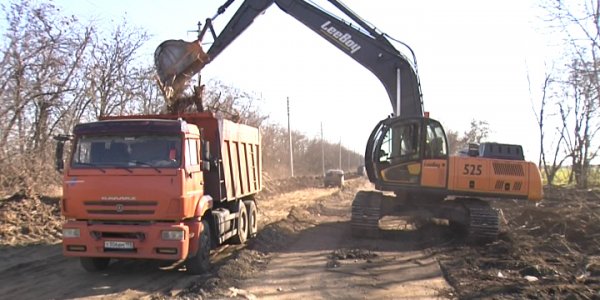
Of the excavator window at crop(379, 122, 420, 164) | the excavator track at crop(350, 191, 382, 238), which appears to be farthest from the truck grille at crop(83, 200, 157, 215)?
the excavator window at crop(379, 122, 420, 164)

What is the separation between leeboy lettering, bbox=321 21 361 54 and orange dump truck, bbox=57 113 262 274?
7.07 metres

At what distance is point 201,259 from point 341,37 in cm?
875

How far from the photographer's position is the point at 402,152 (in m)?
15.0

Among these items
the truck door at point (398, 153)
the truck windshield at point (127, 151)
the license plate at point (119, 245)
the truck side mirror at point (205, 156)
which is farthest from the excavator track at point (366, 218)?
the license plate at point (119, 245)

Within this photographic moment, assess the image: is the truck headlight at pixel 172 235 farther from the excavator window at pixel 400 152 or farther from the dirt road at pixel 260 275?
the excavator window at pixel 400 152

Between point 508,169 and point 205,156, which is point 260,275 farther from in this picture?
point 508,169

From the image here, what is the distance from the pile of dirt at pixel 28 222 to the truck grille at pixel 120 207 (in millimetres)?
5172

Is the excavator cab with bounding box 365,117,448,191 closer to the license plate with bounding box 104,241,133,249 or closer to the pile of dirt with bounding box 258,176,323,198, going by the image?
the license plate with bounding box 104,241,133,249

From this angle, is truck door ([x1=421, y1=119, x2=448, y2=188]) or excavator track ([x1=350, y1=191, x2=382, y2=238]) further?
excavator track ([x1=350, y1=191, x2=382, y2=238])

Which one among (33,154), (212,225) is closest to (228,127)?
(212,225)

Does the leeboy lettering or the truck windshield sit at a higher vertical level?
the leeboy lettering

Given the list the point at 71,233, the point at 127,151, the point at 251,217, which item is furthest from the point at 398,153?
the point at 71,233

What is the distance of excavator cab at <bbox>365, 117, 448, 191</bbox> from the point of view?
14469 mm

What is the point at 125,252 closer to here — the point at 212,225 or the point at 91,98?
the point at 212,225
